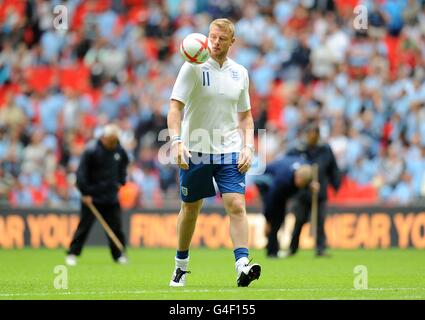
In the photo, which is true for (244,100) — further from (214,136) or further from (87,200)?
(87,200)

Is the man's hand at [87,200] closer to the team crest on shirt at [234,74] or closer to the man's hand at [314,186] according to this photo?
the man's hand at [314,186]

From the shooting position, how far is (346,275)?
1516 cm

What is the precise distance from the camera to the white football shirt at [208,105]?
40.4 feet

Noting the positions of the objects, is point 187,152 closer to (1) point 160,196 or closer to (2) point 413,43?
(1) point 160,196

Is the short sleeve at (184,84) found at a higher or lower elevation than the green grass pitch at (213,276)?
higher

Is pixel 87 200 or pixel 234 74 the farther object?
pixel 87 200

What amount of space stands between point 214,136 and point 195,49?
39.1 inches

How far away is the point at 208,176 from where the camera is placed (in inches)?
487

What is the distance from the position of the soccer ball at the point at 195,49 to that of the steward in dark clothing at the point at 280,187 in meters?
9.20

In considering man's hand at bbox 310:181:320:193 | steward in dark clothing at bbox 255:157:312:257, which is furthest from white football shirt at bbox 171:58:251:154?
man's hand at bbox 310:181:320:193

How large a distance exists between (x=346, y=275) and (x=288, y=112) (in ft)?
39.0

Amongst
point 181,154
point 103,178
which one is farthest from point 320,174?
point 181,154

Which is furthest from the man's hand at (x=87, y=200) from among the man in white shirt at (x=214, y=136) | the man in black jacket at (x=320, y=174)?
the man in white shirt at (x=214, y=136)
